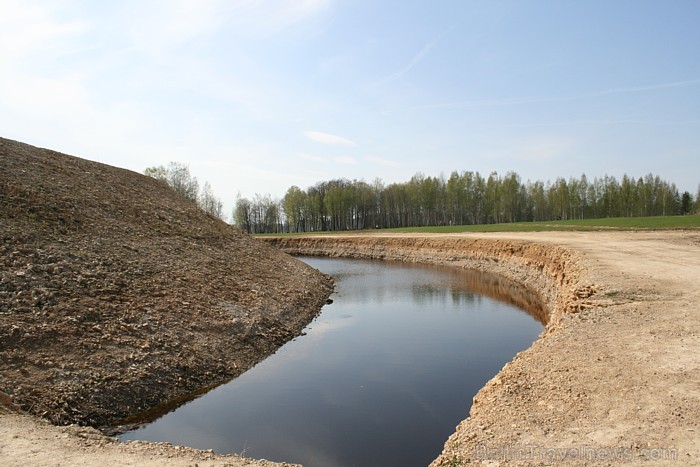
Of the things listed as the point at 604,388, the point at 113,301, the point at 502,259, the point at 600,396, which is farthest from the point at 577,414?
the point at 502,259

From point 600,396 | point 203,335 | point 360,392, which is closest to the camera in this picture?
point 600,396

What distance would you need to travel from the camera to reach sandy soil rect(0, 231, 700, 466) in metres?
5.52

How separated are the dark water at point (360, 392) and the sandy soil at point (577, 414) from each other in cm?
129

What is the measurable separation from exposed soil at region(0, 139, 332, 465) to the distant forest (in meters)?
68.7

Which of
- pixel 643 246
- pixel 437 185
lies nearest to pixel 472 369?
pixel 643 246

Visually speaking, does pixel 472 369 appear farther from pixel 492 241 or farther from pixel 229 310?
pixel 492 241

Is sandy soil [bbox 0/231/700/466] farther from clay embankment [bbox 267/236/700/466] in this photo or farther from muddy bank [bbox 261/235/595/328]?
muddy bank [bbox 261/235/595/328]

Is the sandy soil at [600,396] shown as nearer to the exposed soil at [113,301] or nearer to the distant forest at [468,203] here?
the exposed soil at [113,301]

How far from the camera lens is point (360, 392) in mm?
10227

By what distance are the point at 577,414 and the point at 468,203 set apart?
3304 inches

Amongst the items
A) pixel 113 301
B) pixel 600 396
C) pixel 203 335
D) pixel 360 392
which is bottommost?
pixel 360 392

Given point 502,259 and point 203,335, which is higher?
point 502,259

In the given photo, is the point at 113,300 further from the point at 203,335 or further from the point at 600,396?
the point at 600,396

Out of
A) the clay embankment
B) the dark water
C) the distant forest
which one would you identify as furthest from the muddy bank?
the distant forest
